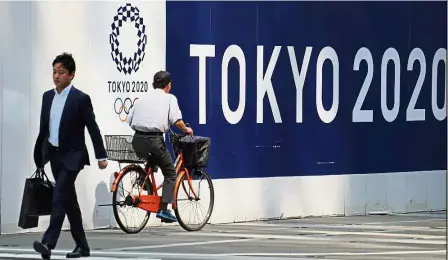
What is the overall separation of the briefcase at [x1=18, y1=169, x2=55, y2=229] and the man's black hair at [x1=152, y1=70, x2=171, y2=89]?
330 cm

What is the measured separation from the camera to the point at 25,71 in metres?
16.1

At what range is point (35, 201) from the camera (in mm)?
13211

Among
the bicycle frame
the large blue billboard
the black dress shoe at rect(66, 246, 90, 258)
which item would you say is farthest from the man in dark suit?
the large blue billboard

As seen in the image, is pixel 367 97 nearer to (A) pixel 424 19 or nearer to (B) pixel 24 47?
(A) pixel 424 19

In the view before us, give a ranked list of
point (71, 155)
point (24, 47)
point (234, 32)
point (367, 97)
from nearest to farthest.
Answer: point (71, 155) < point (24, 47) < point (234, 32) < point (367, 97)

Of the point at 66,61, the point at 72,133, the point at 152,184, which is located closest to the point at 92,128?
the point at 72,133

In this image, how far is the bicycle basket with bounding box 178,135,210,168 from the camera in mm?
16719

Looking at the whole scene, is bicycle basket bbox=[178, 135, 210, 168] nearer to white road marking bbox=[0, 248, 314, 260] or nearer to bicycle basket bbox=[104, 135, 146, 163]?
bicycle basket bbox=[104, 135, 146, 163]

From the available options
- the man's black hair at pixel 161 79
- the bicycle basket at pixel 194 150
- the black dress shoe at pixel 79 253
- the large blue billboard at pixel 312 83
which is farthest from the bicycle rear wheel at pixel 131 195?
the black dress shoe at pixel 79 253

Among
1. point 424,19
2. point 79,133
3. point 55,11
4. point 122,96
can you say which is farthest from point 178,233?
point 424,19

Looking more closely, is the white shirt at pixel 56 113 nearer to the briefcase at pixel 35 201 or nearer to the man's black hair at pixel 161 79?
the briefcase at pixel 35 201

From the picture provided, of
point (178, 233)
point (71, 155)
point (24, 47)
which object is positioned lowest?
point (178, 233)

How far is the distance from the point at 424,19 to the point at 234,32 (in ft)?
12.7

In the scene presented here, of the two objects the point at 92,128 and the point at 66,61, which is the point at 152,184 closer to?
the point at 92,128
